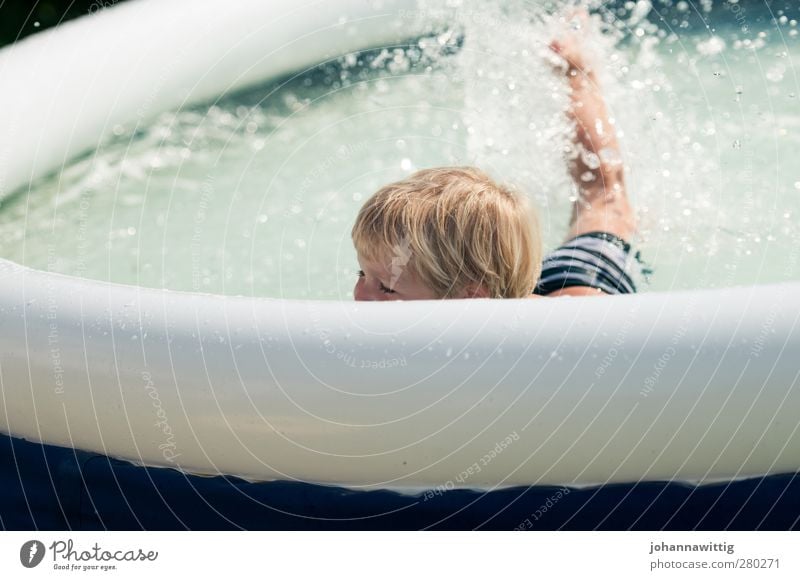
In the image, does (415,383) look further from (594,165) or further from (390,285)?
(594,165)

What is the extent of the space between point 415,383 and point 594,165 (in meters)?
0.65

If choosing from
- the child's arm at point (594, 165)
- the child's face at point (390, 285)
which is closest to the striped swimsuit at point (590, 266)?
the child's arm at point (594, 165)

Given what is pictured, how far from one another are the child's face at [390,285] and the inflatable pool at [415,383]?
0.14 meters

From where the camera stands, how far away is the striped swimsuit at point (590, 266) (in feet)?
3.08

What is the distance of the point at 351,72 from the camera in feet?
5.12

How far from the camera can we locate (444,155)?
136 centimetres

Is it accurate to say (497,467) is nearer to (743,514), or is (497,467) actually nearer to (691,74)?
(743,514)

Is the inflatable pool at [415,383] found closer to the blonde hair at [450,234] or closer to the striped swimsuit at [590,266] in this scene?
the blonde hair at [450,234]

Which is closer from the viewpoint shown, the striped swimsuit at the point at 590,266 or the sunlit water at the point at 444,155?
the striped swimsuit at the point at 590,266

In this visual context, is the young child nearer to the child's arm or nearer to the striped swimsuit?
the striped swimsuit

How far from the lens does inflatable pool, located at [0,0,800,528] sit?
0.62m

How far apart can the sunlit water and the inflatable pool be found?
1.56 feet
